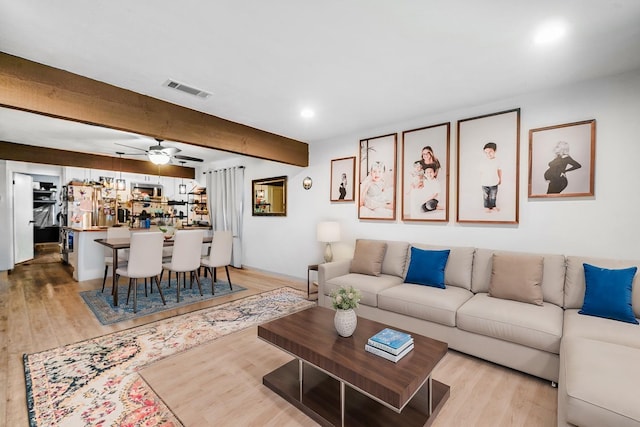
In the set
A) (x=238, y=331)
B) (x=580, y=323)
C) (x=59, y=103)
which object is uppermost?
(x=59, y=103)

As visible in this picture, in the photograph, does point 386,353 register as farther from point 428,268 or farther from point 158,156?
point 158,156

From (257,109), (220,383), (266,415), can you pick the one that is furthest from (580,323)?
(257,109)

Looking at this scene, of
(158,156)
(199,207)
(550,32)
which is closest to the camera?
(550,32)

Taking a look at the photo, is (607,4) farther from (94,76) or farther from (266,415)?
(94,76)

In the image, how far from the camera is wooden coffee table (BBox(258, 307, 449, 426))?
5.05ft

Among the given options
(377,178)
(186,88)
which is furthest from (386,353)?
(186,88)

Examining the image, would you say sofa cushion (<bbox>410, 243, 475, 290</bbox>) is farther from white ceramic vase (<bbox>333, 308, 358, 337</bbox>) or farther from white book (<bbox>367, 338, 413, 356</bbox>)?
white ceramic vase (<bbox>333, 308, 358, 337</bbox>)

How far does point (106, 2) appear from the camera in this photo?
67.7 inches

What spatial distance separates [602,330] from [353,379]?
1861 millimetres

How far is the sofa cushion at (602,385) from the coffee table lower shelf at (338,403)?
0.74 metres

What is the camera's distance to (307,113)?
3623 millimetres

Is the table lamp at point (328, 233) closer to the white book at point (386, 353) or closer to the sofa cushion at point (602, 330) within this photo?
the white book at point (386, 353)

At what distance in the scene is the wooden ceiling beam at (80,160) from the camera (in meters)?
5.25

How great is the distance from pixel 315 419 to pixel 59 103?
3290 millimetres
